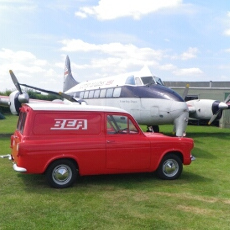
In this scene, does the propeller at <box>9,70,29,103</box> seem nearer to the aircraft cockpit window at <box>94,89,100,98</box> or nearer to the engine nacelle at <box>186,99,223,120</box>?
the aircraft cockpit window at <box>94,89,100,98</box>

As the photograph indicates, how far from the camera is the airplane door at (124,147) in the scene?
7387 mm

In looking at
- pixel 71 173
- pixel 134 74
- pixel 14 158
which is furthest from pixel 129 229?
pixel 134 74

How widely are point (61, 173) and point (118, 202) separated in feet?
5.21

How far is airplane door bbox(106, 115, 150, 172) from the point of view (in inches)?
291

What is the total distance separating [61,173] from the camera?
23.1 feet

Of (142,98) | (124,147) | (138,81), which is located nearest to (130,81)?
(138,81)

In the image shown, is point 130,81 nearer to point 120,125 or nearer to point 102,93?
point 102,93

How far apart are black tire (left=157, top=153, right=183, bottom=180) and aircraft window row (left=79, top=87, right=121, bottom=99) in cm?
672

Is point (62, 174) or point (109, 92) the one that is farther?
point (109, 92)

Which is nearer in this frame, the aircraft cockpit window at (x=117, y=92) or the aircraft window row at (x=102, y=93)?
the aircraft cockpit window at (x=117, y=92)

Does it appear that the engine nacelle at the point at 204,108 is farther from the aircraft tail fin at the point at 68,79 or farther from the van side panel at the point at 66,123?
the van side panel at the point at 66,123

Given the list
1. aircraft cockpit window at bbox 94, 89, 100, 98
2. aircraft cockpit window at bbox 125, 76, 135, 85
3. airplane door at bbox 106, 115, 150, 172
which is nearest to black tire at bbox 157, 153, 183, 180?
airplane door at bbox 106, 115, 150, 172

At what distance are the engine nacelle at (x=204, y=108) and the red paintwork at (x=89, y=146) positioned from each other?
35.9ft

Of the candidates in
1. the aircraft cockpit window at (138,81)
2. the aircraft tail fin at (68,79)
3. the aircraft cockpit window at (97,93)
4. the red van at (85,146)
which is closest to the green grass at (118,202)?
the red van at (85,146)
